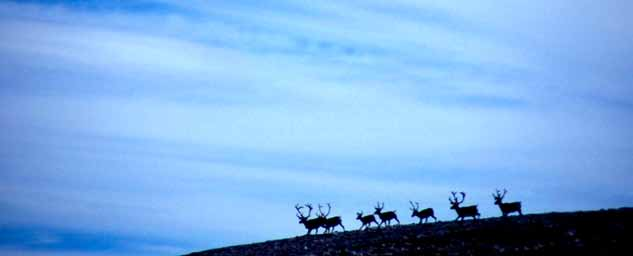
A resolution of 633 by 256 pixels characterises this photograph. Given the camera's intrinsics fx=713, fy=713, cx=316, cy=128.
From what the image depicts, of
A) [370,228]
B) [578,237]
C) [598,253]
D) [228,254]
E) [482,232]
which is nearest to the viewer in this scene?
[598,253]

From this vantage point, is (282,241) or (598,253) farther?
(282,241)

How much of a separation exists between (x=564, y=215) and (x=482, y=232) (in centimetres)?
569

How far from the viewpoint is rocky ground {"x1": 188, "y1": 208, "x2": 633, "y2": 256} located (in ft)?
107

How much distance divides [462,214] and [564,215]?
5945 millimetres

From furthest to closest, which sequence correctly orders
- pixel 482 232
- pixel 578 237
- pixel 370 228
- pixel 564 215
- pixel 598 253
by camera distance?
pixel 370 228 < pixel 564 215 < pixel 482 232 < pixel 578 237 < pixel 598 253

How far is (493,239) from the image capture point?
116 ft

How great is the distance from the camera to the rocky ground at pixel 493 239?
32531 mm

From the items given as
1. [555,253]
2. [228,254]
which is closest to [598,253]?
[555,253]

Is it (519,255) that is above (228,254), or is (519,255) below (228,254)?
below

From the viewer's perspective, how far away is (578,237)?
111 feet

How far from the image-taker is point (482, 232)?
3703 cm

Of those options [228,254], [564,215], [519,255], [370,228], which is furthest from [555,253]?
[228,254]

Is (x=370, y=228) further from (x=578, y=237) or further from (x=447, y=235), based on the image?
(x=578, y=237)

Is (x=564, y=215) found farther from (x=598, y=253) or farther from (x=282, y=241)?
(x=282, y=241)
